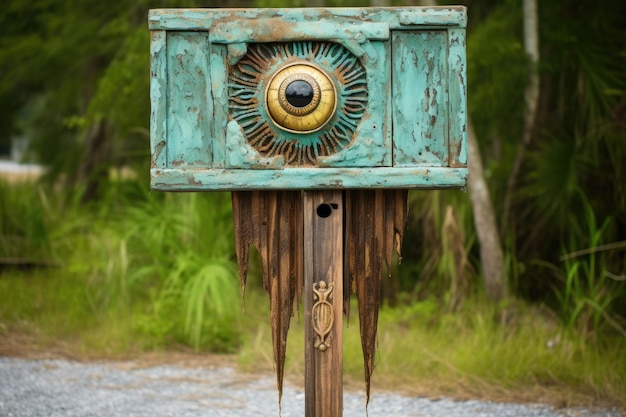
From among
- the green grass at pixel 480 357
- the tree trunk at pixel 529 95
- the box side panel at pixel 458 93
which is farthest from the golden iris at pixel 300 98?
the tree trunk at pixel 529 95

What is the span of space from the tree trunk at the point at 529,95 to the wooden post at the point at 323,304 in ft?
10.5

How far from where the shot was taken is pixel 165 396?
15.2 ft

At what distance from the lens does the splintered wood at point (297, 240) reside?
3051 mm

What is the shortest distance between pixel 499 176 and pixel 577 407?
278cm

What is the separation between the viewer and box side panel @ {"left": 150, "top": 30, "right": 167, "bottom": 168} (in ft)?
9.48

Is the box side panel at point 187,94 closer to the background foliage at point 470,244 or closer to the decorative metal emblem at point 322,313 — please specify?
the decorative metal emblem at point 322,313

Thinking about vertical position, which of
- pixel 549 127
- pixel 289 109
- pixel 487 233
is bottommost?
pixel 487 233

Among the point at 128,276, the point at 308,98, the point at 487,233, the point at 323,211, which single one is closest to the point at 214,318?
the point at 128,276

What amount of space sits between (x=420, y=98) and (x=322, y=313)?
87cm

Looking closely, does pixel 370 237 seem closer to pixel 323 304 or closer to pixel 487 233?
pixel 323 304

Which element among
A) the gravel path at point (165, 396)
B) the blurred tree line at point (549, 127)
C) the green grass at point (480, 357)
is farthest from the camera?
the blurred tree line at point (549, 127)

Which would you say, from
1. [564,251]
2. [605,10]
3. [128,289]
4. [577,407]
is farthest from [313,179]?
[605,10]

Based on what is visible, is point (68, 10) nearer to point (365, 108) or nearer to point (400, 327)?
point (400, 327)

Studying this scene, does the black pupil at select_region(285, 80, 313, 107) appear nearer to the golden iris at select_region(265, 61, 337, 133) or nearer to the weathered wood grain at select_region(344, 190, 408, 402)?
the golden iris at select_region(265, 61, 337, 133)
